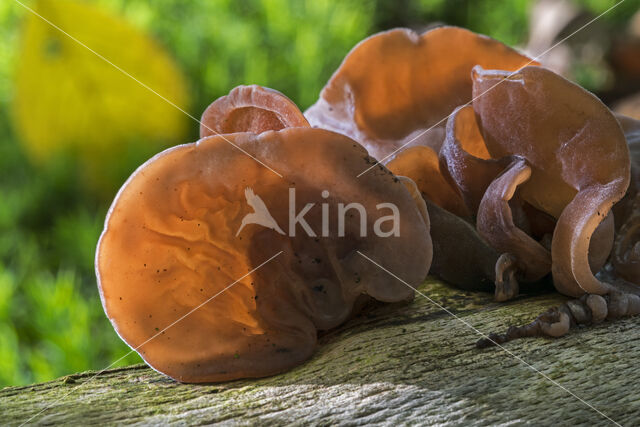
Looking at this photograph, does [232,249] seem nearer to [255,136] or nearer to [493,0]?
[255,136]

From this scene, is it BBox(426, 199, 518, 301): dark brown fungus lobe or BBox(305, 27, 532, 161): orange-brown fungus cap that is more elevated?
BBox(305, 27, 532, 161): orange-brown fungus cap

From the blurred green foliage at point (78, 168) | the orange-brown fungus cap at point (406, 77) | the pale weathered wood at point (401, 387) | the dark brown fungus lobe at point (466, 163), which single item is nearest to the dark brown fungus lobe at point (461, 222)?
the dark brown fungus lobe at point (466, 163)

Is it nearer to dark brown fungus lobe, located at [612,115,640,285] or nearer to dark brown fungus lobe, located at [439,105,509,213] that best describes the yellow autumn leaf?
dark brown fungus lobe, located at [439,105,509,213]

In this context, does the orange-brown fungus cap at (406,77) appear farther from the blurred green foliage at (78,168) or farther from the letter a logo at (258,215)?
the blurred green foliage at (78,168)

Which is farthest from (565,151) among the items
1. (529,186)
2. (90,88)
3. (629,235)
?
(90,88)

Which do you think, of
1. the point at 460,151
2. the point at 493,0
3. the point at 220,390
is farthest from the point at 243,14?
the point at 220,390

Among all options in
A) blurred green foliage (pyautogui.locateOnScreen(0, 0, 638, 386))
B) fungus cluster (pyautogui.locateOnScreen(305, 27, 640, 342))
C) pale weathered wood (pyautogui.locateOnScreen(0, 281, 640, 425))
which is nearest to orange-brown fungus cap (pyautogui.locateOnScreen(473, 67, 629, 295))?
fungus cluster (pyautogui.locateOnScreen(305, 27, 640, 342))
